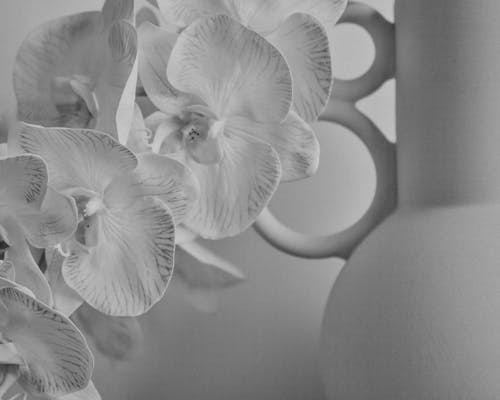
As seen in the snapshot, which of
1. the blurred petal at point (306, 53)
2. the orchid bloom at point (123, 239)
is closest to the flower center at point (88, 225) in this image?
the orchid bloom at point (123, 239)

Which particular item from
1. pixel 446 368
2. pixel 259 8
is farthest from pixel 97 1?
pixel 446 368

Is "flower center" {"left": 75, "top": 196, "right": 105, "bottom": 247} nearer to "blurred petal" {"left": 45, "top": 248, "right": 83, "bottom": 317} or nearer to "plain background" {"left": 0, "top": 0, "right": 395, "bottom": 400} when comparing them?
"blurred petal" {"left": 45, "top": 248, "right": 83, "bottom": 317}

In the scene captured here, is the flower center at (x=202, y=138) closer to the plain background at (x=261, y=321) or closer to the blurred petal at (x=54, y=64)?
the blurred petal at (x=54, y=64)

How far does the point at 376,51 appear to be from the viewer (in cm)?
42

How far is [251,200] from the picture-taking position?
342 mm

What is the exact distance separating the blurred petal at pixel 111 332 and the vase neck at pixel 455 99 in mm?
151

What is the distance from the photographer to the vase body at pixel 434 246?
0.33 m

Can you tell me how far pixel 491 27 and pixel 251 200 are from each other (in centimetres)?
13

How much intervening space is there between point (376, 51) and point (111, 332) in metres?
0.19

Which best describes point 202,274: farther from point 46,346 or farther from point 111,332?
point 46,346

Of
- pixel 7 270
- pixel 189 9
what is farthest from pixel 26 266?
pixel 189 9

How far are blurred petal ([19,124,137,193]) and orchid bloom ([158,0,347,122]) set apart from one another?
3.0 inches

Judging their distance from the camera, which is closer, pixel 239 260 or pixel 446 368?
pixel 446 368

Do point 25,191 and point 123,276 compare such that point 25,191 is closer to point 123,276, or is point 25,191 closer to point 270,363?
point 123,276
